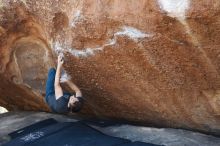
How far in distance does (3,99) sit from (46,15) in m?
1.90

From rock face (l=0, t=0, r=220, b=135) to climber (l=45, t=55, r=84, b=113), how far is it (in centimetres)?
14

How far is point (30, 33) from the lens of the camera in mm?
4211

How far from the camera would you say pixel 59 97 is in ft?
12.5

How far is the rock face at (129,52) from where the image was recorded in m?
3.07

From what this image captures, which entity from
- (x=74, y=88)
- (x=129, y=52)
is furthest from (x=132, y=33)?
(x=74, y=88)

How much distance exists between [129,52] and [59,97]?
0.78 m

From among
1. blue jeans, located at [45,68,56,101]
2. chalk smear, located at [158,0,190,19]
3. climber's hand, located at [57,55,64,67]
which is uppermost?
chalk smear, located at [158,0,190,19]

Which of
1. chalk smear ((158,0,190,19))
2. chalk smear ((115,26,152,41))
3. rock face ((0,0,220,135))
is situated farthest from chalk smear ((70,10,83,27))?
chalk smear ((158,0,190,19))

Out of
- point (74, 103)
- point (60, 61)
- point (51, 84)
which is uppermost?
point (60, 61)

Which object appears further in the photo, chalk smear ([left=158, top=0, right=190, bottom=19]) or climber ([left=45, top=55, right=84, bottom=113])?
climber ([left=45, top=55, right=84, bottom=113])

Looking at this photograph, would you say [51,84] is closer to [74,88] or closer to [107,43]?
[74,88]

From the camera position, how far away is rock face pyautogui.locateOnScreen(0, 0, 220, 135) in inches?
121

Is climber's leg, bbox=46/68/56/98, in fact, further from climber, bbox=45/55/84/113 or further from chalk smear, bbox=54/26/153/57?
chalk smear, bbox=54/26/153/57

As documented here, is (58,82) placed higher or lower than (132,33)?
lower
